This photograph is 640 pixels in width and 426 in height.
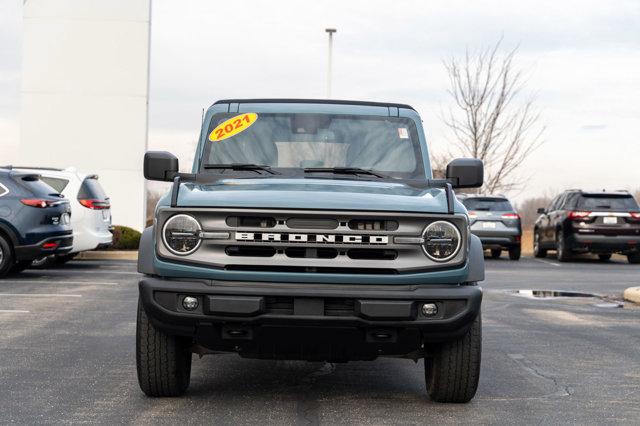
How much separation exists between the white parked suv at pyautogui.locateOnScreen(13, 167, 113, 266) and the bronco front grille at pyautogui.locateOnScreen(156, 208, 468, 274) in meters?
13.4

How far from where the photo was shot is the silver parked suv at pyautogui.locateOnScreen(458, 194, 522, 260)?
2639 centimetres

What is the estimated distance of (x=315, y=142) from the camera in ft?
25.0

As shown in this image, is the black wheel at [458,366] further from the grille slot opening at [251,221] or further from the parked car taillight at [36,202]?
the parked car taillight at [36,202]

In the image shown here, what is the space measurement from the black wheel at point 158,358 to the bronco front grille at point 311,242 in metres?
0.64

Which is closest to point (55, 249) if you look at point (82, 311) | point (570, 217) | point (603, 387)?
point (82, 311)

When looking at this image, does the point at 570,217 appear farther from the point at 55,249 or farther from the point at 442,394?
the point at 442,394

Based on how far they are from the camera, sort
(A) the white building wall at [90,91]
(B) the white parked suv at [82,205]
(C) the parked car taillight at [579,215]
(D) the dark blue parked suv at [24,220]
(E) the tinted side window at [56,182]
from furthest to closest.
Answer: (A) the white building wall at [90,91] → (C) the parked car taillight at [579,215] → (E) the tinted side window at [56,182] → (B) the white parked suv at [82,205] → (D) the dark blue parked suv at [24,220]

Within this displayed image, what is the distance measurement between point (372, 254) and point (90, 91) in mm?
25705

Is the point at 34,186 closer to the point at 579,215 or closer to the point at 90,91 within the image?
the point at 579,215

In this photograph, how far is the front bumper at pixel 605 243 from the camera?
2533 centimetres

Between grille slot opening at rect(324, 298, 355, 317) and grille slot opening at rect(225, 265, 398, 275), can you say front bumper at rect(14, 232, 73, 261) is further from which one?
grille slot opening at rect(324, 298, 355, 317)

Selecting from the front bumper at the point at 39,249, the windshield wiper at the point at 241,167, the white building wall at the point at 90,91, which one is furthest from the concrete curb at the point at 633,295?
the white building wall at the point at 90,91

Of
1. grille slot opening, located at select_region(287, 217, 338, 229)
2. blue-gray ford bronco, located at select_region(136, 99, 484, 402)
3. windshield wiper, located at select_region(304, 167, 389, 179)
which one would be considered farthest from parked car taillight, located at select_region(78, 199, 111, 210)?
grille slot opening, located at select_region(287, 217, 338, 229)

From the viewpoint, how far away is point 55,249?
16656mm
